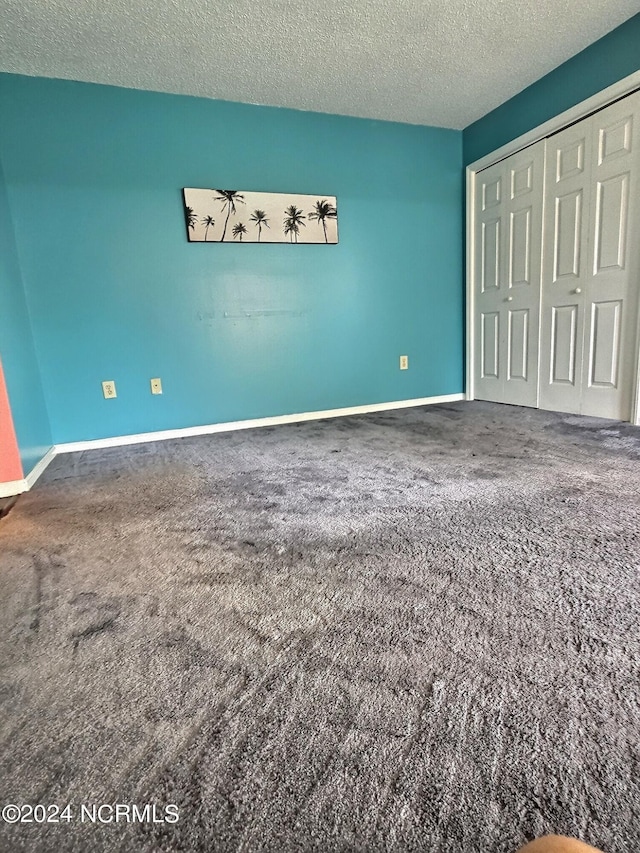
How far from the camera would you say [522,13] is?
2113 millimetres

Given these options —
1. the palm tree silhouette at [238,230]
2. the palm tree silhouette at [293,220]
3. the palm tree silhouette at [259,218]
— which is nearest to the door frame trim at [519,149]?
the palm tree silhouette at [293,220]

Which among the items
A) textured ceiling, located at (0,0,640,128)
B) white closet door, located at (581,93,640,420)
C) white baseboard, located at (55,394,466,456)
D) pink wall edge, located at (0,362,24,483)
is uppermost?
textured ceiling, located at (0,0,640,128)

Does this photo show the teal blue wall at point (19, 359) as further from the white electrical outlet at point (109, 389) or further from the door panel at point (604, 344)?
the door panel at point (604, 344)

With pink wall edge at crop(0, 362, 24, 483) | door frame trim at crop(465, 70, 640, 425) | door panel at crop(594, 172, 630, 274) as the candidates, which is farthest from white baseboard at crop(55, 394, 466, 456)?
door panel at crop(594, 172, 630, 274)

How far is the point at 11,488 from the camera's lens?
1913mm

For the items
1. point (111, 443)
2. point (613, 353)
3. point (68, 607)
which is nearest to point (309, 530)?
point (68, 607)

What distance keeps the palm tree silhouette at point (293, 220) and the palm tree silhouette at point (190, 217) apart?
2.06 feet

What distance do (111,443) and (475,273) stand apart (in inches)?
124

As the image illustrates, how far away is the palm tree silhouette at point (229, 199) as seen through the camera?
2.80 m

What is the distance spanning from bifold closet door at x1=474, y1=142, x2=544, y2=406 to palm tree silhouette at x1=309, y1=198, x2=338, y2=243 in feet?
4.13

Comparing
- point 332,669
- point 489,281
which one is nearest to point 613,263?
point 489,281

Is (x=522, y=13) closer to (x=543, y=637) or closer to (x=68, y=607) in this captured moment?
(x=543, y=637)

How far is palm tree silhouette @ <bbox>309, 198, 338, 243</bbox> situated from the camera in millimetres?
3039

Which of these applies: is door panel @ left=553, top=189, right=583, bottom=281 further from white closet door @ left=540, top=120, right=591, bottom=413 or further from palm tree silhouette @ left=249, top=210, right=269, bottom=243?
→ palm tree silhouette @ left=249, top=210, right=269, bottom=243
